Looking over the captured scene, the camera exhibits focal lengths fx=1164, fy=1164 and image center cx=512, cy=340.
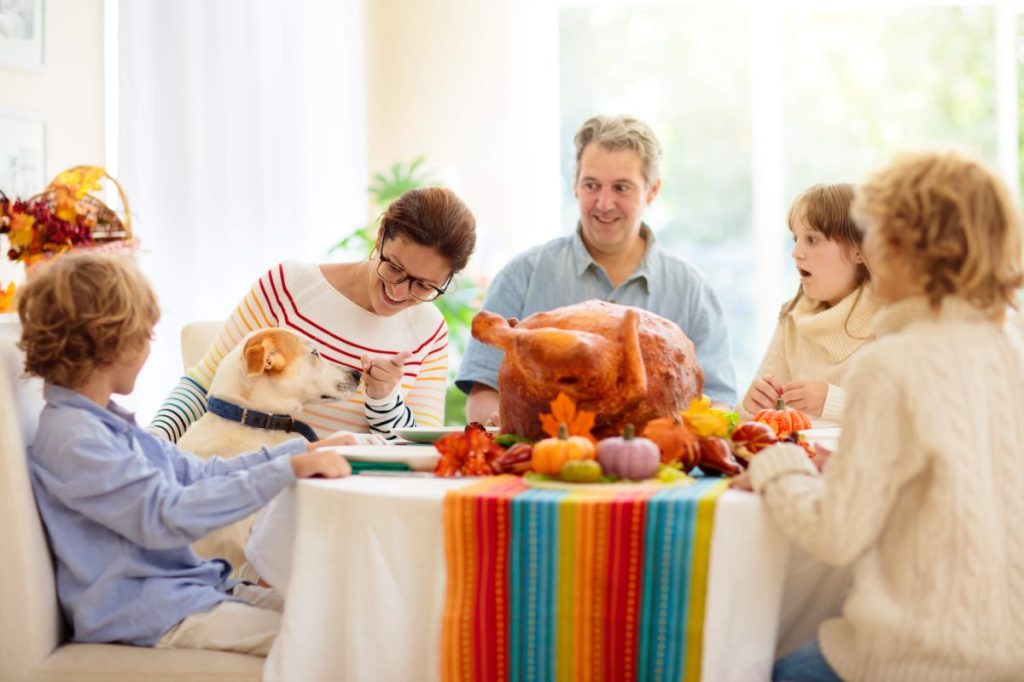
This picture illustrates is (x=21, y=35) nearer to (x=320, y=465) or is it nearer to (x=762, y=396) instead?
(x=320, y=465)

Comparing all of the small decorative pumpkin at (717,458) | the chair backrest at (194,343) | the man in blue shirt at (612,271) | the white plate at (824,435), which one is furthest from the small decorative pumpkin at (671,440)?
the chair backrest at (194,343)

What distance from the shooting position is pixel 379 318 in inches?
123

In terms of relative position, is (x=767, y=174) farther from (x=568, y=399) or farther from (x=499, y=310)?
(x=568, y=399)

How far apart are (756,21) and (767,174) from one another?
924 mm

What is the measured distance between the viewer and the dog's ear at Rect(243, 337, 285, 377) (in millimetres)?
2645

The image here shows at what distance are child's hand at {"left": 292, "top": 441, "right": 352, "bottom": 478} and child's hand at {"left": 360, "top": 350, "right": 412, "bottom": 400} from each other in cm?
85

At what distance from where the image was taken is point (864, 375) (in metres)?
1.70

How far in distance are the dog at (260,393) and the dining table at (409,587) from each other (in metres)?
0.73

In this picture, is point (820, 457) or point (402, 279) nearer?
point (820, 457)

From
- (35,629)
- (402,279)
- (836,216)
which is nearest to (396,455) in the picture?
(35,629)

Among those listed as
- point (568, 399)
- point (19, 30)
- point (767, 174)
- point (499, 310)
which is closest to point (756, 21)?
point (767, 174)

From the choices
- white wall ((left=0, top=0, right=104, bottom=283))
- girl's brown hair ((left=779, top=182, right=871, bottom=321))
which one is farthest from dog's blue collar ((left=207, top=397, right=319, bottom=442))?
white wall ((left=0, top=0, right=104, bottom=283))

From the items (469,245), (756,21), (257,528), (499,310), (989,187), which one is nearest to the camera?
(989,187)

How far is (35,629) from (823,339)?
1.96 metres
